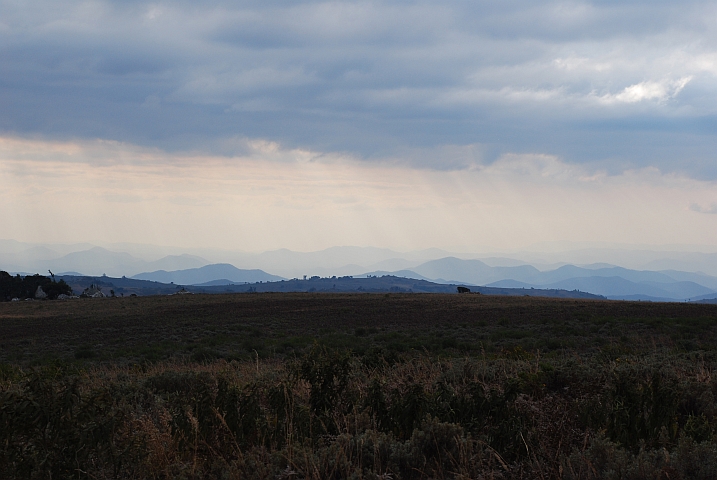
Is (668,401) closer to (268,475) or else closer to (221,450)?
(268,475)

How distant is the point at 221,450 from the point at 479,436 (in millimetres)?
3208

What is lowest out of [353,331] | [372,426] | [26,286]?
[26,286]

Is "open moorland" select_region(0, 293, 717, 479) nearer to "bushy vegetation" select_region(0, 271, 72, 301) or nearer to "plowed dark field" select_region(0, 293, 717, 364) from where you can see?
"plowed dark field" select_region(0, 293, 717, 364)

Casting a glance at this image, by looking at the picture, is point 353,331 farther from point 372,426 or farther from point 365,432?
point 365,432

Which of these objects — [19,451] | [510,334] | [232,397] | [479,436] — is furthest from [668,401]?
[510,334]

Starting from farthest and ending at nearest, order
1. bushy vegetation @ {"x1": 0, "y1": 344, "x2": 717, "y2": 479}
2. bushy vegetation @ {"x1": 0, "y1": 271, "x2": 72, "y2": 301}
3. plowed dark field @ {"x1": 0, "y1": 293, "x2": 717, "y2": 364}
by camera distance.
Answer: bushy vegetation @ {"x1": 0, "y1": 271, "x2": 72, "y2": 301}
plowed dark field @ {"x1": 0, "y1": 293, "x2": 717, "y2": 364}
bushy vegetation @ {"x1": 0, "y1": 344, "x2": 717, "y2": 479}

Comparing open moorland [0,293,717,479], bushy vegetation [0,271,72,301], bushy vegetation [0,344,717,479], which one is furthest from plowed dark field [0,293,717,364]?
bushy vegetation [0,271,72,301]

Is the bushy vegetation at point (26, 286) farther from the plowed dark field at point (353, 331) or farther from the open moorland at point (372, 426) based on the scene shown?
the open moorland at point (372, 426)

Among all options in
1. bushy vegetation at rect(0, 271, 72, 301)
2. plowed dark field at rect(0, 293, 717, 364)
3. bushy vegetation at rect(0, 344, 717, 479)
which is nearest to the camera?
bushy vegetation at rect(0, 344, 717, 479)

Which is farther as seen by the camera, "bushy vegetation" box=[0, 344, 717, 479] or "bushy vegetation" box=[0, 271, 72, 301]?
"bushy vegetation" box=[0, 271, 72, 301]

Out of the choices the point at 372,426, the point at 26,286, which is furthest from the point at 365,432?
the point at 26,286

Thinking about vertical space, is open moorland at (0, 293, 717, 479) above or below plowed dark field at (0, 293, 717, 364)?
above

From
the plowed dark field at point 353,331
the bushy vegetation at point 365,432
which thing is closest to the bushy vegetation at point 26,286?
the plowed dark field at point 353,331

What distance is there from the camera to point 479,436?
22.4 ft
